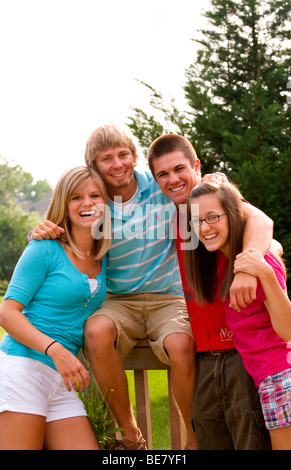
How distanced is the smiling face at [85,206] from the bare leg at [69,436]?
3.02 ft

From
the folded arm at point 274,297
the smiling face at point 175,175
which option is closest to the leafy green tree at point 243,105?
the smiling face at point 175,175

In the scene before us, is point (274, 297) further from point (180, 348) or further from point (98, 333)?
point (98, 333)

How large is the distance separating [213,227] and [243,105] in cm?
265

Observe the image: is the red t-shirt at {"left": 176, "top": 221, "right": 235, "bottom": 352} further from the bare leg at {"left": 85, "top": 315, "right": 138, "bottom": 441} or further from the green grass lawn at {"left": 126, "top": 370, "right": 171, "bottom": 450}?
the green grass lawn at {"left": 126, "top": 370, "right": 171, "bottom": 450}

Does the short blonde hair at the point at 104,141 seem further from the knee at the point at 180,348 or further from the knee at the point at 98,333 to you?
the knee at the point at 180,348

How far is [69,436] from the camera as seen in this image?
223 centimetres

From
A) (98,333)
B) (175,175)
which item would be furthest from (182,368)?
(175,175)

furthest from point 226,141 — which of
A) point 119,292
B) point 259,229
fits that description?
point 259,229

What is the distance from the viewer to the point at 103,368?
243 centimetres

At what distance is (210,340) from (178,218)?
727 mm

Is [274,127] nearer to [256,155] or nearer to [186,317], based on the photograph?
[256,155]

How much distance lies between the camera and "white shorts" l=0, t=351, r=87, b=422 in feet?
7.09

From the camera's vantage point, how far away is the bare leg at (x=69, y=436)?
7.27ft

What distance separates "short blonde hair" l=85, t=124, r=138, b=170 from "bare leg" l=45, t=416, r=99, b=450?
1341 millimetres
